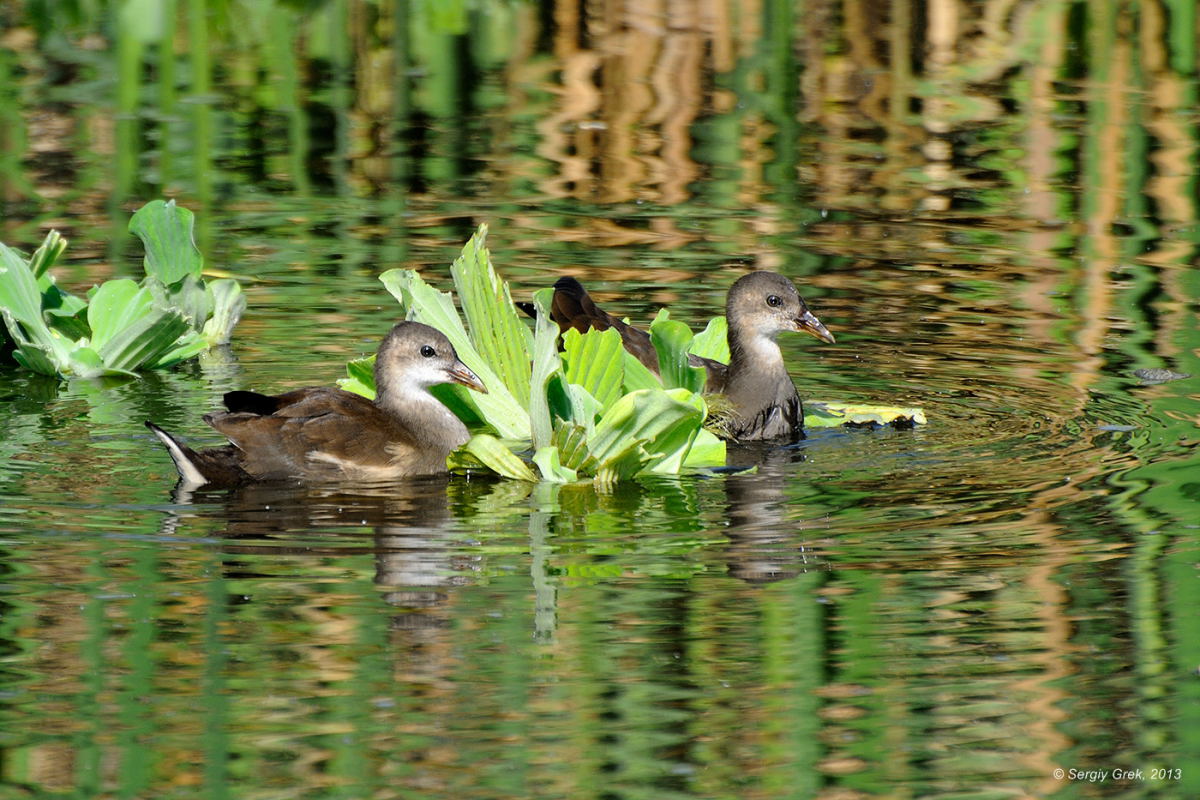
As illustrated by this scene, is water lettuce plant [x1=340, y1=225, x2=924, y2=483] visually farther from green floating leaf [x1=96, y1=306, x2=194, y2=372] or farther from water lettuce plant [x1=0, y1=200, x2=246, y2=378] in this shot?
water lettuce plant [x1=0, y1=200, x2=246, y2=378]

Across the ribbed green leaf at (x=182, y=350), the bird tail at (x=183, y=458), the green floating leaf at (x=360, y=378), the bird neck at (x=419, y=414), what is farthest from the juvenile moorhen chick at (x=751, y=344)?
the bird tail at (x=183, y=458)

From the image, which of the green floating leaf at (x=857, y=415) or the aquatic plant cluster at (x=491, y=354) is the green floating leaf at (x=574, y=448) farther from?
the green floating leaf at (x=857, y=415)

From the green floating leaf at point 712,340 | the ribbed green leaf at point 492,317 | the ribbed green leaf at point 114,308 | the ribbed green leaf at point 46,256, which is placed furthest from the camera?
the green floating leaf at point 712,340

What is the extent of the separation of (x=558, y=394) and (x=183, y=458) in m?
1.48

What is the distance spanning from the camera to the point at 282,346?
992 cm

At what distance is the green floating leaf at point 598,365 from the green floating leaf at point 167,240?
7.98 ft

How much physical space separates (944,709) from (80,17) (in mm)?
14162

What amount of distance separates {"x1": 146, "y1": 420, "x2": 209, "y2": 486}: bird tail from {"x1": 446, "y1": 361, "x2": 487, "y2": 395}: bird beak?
3.83 ft

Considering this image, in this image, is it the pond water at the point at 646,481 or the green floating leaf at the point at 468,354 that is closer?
the pond water at the point at 646,481

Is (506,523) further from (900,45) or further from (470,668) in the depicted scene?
(900,45)

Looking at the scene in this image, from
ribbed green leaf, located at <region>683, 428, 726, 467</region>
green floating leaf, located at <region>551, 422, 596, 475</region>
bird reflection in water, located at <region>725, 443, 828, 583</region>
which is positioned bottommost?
bird reflection in water, located at <region>725, 443, 828, 583</region>

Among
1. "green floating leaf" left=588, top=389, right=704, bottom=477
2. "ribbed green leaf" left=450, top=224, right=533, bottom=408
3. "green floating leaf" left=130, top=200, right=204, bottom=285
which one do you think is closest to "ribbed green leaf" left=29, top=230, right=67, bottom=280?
"green floating leaf" left=130, top=200, right=204, bottom=285

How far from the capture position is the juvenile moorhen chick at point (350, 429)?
25.9ft

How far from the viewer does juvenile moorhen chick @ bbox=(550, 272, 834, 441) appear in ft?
29.7
